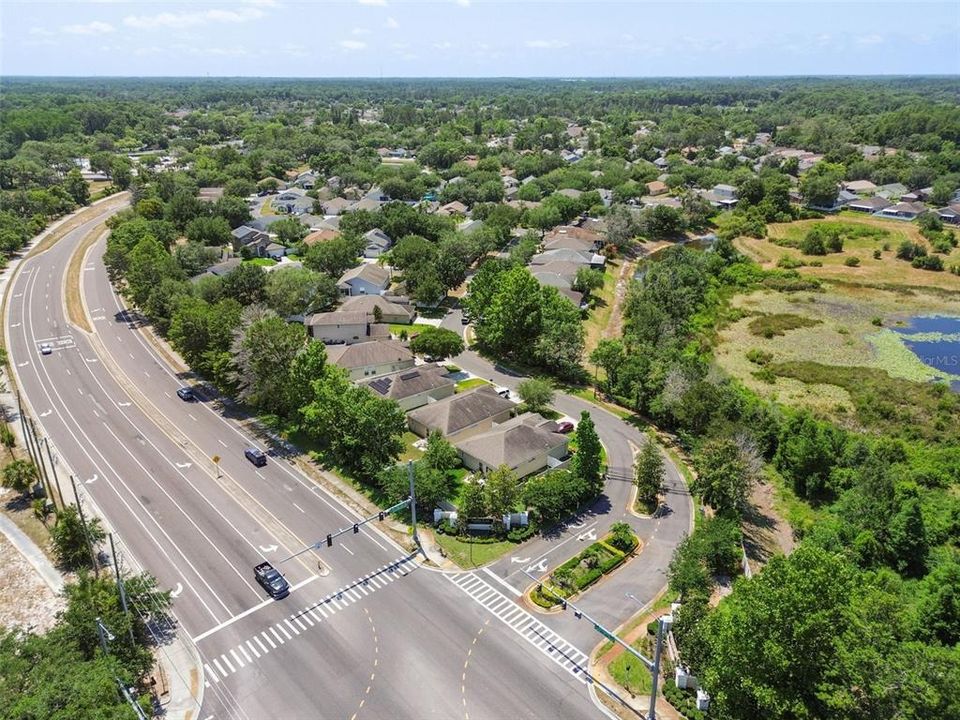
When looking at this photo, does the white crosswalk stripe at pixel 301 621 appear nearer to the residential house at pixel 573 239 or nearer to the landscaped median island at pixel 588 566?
the landscaped median island at pixel 588 566

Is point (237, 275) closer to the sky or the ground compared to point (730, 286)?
closer to the sky

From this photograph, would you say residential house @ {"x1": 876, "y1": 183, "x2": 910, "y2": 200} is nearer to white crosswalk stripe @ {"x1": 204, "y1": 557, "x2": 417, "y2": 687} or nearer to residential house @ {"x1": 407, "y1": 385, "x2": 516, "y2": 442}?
residential house @ {"x1": 407, "y1": 385, "x2": 516, "y2": 442}

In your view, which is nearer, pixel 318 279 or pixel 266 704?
pixel 266 704

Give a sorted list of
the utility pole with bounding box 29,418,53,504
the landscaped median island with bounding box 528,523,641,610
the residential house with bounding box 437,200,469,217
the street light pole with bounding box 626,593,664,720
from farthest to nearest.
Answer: the residential house with bounding box 437,200,469,217 → the utility pole with bounding box 29,418,53,504 → the landscaped median island with bounding box 528,523,641,610 → the street light pole with bounding box 626,593,664,720

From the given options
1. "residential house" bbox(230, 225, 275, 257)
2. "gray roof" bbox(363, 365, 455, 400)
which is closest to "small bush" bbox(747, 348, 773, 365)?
"gray roof" bbox(363, 365, 455, 400)

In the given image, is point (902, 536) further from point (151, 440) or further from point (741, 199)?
point (741, 199)

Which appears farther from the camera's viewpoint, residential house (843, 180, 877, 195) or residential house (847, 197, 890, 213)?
residential house (843, 180, 877, 195)

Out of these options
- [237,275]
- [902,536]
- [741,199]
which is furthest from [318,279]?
[741,199]
